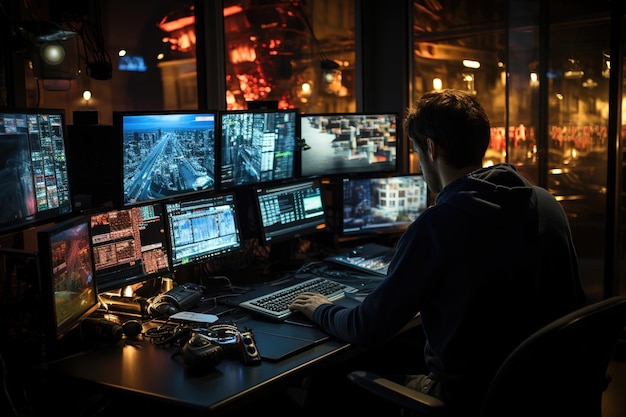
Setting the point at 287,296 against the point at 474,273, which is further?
the point at 287,296

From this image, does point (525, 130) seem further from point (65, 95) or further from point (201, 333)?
point (201, 333)

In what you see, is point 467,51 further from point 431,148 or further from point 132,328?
point 132,328

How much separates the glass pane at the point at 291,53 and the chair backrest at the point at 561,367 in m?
3.15

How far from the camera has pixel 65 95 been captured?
12.4 feet

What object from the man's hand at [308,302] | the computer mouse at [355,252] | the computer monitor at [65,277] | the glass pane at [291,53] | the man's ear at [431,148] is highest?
the glass pane at [291,53]

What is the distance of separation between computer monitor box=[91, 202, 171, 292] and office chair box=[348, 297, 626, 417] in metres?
1.22

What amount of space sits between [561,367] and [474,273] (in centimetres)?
33

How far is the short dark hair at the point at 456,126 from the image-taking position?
6.70 ft

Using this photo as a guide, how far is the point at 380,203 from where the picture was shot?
3672mm

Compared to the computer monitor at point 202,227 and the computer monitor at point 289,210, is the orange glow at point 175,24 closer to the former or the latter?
the computer monitor at point 289,210

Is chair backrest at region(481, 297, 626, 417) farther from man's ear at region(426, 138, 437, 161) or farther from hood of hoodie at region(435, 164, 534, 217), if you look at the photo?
man's ear at region(426, 138, 437, 161)

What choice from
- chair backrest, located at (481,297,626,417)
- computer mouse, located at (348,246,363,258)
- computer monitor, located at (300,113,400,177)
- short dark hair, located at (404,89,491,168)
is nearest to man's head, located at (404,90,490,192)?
short dark hair, located at (404,89,491,168)

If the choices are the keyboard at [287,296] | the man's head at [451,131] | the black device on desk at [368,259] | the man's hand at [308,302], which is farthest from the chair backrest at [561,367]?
the black device on desk at [368,259]

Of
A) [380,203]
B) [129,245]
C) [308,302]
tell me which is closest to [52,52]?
[129,245]
